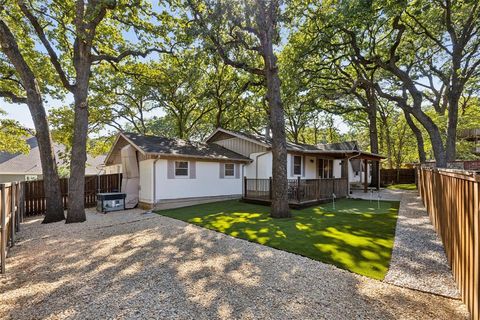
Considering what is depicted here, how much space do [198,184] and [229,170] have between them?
7.47 ft

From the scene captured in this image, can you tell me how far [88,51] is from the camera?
30.3 ft

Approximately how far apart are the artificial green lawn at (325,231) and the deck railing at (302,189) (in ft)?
3.09

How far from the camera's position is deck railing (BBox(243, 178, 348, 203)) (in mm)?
11000

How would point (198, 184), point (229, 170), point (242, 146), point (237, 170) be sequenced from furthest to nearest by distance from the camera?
1. point (242, 146)
2. point (237, 170)
3. point (229, 170)
4. point (198, 184)

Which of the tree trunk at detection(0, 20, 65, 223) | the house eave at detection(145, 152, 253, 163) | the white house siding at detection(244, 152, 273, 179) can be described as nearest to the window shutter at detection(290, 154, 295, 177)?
the white house siding at detection(244, 152, 273, 179)

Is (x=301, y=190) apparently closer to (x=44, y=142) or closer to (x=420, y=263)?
(x=420, y=263)

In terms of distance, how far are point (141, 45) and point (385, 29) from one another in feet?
44.2

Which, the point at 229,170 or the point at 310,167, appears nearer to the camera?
the point at 229,170

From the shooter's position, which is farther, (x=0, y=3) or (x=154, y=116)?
(x=154, y=116)

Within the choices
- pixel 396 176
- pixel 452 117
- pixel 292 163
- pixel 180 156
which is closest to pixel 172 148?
pixel 180 156

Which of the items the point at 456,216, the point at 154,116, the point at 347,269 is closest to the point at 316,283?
the point at 347,269

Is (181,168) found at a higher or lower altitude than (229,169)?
higher

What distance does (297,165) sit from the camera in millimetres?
14547

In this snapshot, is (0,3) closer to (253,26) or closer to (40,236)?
(40,236)
